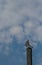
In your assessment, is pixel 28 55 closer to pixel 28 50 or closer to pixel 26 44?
pixel 28 50

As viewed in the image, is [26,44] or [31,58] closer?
[31,58]

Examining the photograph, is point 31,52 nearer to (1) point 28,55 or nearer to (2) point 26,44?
(1) point 28,55

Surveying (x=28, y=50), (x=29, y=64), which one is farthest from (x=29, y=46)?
(x=29, y=64)

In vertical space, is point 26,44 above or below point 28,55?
above

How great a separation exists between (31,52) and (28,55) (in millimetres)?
666

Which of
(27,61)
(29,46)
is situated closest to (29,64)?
(27,61)

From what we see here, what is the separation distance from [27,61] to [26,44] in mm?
3697

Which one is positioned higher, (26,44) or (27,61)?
(26,44)

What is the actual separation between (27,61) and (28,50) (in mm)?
1704

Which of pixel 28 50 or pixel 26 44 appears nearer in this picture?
pixel 28 50

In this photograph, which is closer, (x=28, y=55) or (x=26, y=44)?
(x=28, y=55)

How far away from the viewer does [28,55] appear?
1169 inches

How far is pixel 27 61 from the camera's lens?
96.8ft

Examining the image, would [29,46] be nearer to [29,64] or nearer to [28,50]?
[28,50]
